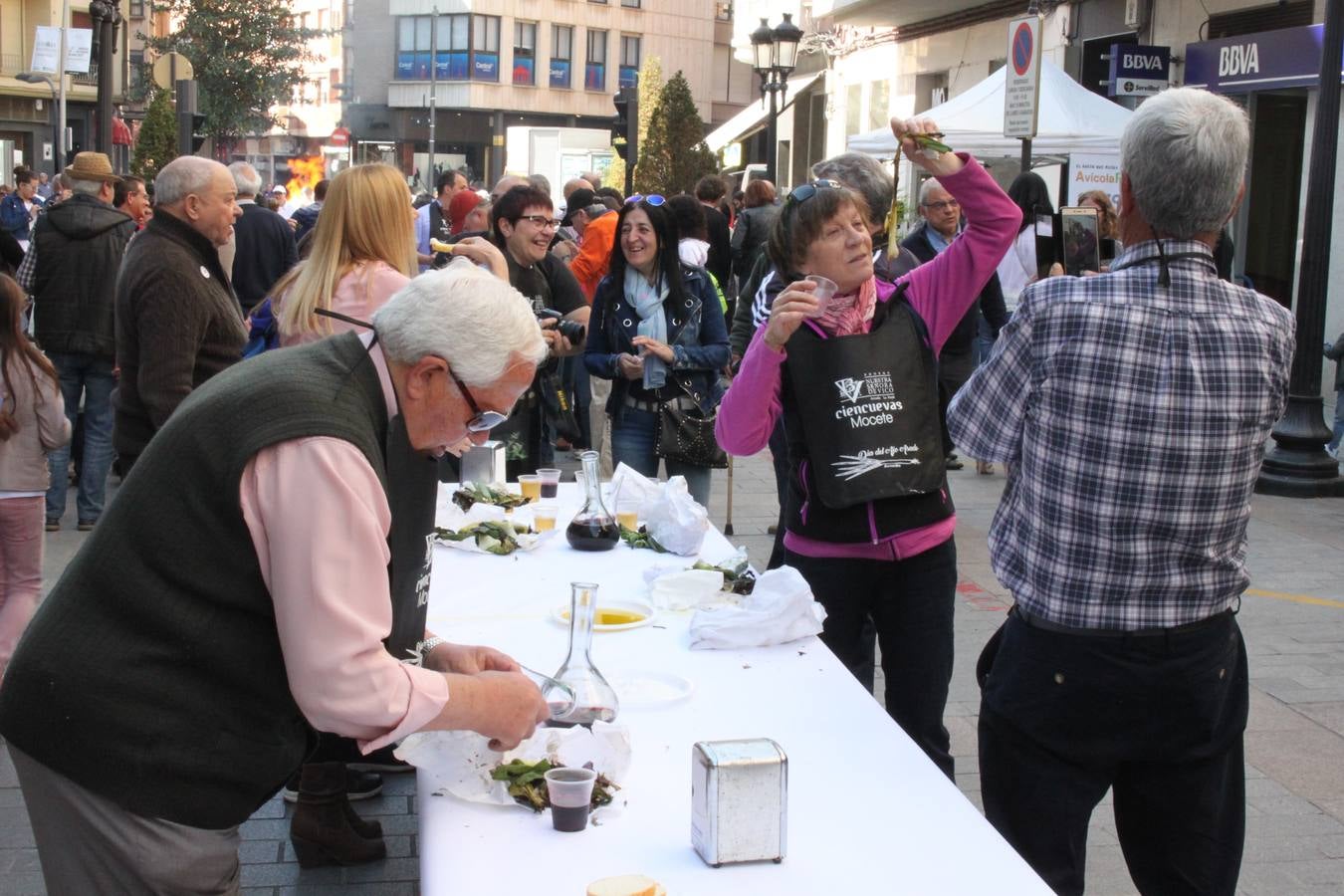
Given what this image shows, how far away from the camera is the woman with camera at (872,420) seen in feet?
11.5

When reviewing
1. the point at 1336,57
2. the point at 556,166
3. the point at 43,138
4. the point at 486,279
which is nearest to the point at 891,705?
the point at 486,279

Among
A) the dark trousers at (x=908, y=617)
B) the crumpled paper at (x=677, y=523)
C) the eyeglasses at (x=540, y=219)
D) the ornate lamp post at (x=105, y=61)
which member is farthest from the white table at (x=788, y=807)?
the ornate lamp post at (x=105, y=61)

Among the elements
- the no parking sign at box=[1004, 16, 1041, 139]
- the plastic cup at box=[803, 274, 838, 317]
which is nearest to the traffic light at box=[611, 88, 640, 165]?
the no parking sign at box=[1004, 16, 1041, 139]

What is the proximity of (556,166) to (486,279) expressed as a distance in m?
30.4

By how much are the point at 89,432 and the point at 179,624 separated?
6.55 metres

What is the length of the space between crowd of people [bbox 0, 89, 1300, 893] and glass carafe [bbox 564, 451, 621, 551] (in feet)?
1.90

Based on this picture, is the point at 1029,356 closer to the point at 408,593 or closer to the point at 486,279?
the point at 486,279

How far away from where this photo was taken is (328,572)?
2068mm

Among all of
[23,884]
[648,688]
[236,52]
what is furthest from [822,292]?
[236,52]

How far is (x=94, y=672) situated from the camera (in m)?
2.13

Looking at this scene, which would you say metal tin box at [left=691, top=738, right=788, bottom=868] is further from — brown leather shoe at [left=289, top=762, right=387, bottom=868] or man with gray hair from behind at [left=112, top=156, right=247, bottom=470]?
man with gray hair from behind at [left=112, top=156, right=247, bottom=470]

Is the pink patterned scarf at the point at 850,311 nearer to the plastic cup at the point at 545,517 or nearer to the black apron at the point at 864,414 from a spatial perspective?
the black apron at the point at 864,414

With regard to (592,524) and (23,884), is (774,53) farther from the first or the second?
(23,884)

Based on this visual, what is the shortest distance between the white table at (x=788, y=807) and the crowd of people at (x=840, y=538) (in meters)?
0.21
